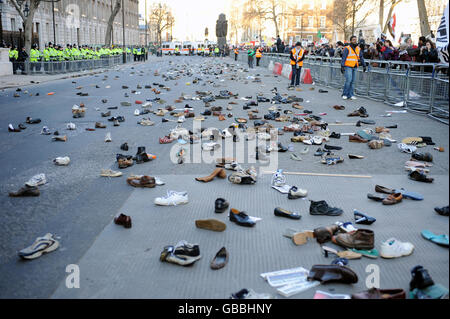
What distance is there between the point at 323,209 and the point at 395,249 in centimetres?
109

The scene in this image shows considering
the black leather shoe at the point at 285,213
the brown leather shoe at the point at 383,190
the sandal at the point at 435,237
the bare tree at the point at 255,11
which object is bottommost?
the black leather shoe at the point at 285,213

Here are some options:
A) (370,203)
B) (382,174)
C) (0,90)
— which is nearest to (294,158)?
(382,174)

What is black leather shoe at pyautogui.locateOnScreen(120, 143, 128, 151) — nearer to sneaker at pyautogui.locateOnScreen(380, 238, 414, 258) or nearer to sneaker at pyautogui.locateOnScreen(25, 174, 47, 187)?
sneaker at pyautogui.locateOnScreen(25, 174, 47, 187)

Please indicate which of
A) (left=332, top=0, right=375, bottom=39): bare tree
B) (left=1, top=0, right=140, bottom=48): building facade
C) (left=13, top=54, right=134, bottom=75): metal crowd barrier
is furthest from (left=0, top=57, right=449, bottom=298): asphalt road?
(left=332, top=0, right=375, bottom=39): bare tree

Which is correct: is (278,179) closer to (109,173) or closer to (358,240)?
(358,240)

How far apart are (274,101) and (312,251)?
1087 centimetres

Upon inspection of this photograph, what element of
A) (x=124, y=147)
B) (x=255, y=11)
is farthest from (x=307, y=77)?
(x=255, y=11)

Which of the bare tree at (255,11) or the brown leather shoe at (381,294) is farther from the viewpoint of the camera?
the bare tree at (255,11)

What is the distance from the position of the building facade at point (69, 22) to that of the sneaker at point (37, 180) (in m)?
39.6

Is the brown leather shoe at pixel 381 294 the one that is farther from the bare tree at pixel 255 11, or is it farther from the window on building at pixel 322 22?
the window on building at pixel 322 22

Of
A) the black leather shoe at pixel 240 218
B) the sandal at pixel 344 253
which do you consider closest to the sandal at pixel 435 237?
the sandal at pixel 344 253

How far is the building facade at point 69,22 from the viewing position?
1869 inches

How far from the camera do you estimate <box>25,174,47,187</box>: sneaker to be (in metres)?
5.75

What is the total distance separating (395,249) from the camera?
374 centimetres
